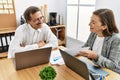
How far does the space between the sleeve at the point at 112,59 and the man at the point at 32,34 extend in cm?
73

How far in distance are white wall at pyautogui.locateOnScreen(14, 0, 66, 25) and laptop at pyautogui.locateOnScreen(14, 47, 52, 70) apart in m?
2.06

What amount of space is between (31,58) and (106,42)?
2.49 ft

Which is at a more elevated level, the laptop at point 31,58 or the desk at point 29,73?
the laptop at point 31,58

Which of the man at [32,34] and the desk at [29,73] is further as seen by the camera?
the man at [32,34]

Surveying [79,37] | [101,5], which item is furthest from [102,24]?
[79,37]

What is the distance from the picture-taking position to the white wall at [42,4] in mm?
3094

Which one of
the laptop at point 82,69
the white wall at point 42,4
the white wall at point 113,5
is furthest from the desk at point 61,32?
the laptop at point 82,69

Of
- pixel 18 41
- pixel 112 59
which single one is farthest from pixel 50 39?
pixel 112 59

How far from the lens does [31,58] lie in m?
1.25

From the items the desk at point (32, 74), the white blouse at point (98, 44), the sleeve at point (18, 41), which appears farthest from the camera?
the sleeve at point (18, 41)

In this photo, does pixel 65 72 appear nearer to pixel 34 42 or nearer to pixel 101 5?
pixel 34 42

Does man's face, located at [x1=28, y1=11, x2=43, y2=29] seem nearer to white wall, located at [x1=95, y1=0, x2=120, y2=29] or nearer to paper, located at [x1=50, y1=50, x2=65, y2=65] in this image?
paper, located at [x1=50, y1=50, x2=65, y2=65]

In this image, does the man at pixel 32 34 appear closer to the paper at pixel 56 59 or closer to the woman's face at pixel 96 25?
the paper at pixel 56 59

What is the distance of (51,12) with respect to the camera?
11.0 ft
